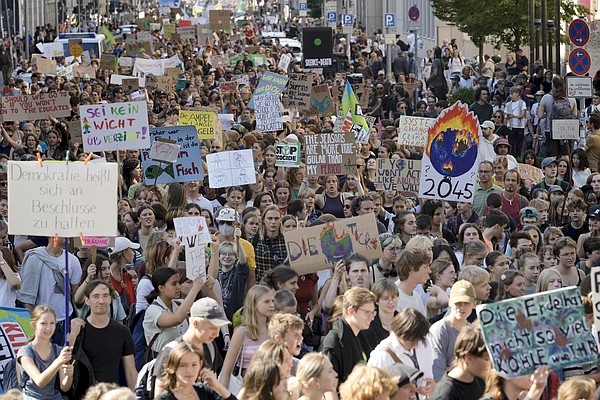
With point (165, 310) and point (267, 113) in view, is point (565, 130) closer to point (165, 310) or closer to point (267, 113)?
point (267, 113)

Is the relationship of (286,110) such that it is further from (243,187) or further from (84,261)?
(84,261)

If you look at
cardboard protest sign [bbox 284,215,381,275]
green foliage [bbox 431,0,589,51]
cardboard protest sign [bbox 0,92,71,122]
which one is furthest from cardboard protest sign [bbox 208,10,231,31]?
cardboard protest sign [bbox 284,215,381,275]

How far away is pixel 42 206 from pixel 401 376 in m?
3.15

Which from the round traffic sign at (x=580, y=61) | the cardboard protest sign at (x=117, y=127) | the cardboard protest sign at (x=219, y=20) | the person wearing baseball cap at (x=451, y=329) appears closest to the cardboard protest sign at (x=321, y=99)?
the round traffic sign at (x=580, y=61)

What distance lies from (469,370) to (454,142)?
25.6 feet

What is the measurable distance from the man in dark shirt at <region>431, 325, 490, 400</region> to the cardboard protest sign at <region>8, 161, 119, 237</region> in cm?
277

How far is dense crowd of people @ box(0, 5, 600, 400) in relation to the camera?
7430mm

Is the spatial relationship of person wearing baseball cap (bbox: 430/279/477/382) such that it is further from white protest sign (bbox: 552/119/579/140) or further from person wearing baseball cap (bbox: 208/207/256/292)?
white protest sign (bbox: 552/119/579/140)

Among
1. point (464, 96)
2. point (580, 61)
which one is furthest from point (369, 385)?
point (464, 96)

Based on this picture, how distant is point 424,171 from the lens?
14.8 meters

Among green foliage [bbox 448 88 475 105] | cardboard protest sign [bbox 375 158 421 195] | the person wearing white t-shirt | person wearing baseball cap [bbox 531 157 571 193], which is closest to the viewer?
the person wearing white t-shirt

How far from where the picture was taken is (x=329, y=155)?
16297 millimetres

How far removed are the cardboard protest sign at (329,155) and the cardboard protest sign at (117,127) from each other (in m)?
2.04

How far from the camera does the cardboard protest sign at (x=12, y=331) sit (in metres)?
9.61
